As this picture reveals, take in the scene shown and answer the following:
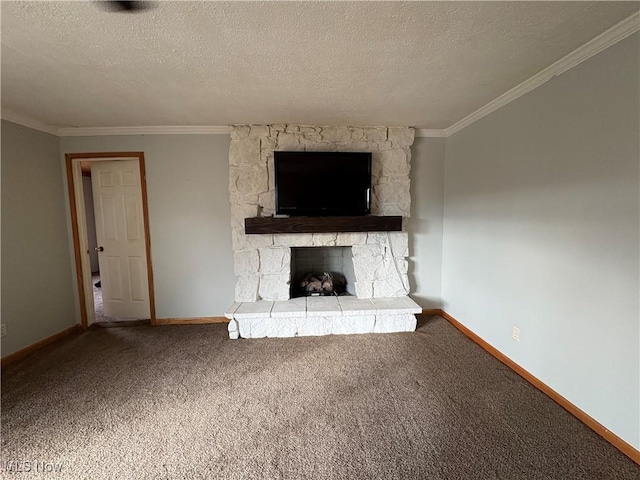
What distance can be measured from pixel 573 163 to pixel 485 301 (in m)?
1.31

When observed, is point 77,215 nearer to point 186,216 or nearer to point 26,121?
point 26,121

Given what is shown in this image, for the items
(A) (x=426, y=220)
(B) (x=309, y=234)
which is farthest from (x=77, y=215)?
(A) (x=426, y=220)

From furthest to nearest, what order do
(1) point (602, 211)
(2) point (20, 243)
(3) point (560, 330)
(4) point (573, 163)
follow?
(2) point (20, 243) → (3) point (560, 330) → (4) point (573, 163) → (1) point (602, 211)

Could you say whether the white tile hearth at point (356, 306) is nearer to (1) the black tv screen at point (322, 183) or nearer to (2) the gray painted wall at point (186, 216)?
(1) the black tv screen at point (322, 183)


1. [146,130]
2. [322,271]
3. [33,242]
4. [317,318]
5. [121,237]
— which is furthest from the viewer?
[322,271]

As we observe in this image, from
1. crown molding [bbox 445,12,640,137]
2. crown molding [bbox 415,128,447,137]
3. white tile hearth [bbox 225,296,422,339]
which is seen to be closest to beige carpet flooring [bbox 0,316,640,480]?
white tile hearth [bbox 225,296,422,339]

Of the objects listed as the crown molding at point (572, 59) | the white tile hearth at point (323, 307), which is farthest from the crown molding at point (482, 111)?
the white tile hearth at point (323, 307)

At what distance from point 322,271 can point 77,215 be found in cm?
287

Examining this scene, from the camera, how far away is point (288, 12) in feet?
3.91

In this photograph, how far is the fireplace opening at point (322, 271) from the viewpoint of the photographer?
3.07 meters

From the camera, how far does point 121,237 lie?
9.89 ft

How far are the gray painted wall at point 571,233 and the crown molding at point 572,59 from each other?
0.04m

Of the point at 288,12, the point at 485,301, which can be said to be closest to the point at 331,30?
the point at 288,12

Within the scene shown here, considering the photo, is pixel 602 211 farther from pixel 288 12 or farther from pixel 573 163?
pixel 288 12
